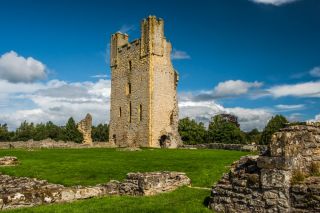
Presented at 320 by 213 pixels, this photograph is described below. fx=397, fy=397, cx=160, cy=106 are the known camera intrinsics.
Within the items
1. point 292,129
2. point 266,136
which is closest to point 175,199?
point 292,129

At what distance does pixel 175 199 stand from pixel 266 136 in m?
56.2

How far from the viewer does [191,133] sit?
74.6 metres

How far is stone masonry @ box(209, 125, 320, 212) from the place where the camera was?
928 cm

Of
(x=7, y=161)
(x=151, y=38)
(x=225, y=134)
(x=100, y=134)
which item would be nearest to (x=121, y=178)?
(x=7, y=161)

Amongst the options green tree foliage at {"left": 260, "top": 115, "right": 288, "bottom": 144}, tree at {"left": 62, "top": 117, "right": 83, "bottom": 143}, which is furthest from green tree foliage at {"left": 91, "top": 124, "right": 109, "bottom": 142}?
green tree foliage at {"left": 260, "top": 115, "right": 288, "bottom": 144}

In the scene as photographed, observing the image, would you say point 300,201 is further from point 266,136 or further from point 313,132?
point 266,136

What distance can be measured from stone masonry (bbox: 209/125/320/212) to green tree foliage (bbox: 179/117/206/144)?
62.0 meters

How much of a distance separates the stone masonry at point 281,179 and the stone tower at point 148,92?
3317 centimetres

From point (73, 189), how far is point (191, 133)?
61.5 metres

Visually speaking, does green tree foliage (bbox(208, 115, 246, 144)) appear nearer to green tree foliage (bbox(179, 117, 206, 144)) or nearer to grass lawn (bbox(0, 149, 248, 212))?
green tree foliage (bbox(179, 117, 206, 144))

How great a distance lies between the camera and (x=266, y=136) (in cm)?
6669

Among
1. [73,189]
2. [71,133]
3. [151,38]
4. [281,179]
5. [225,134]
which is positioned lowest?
[73,189]

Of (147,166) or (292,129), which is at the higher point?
(292,129)

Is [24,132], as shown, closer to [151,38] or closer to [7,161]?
[151,38]
